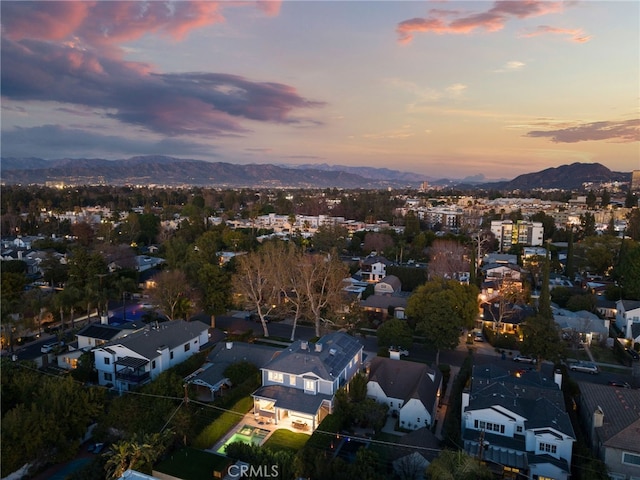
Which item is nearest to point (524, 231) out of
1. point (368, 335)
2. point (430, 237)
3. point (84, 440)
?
point (430, 237)

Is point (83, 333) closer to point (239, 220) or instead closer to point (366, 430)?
point (366, 430)

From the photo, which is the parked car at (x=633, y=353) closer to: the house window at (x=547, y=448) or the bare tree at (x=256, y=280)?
the house window at (x=547, y=448)

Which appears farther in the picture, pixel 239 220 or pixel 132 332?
pixel 239 220

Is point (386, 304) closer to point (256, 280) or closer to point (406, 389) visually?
point (256, 280)

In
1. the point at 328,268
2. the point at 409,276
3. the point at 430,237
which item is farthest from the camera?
the point at 430,237

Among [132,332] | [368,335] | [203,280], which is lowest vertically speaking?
[368,335]


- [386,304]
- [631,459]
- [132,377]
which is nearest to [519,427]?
[631,459]

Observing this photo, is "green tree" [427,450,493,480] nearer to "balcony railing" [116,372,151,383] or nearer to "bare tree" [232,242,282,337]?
"balcony railing" [116,372,151,383]
